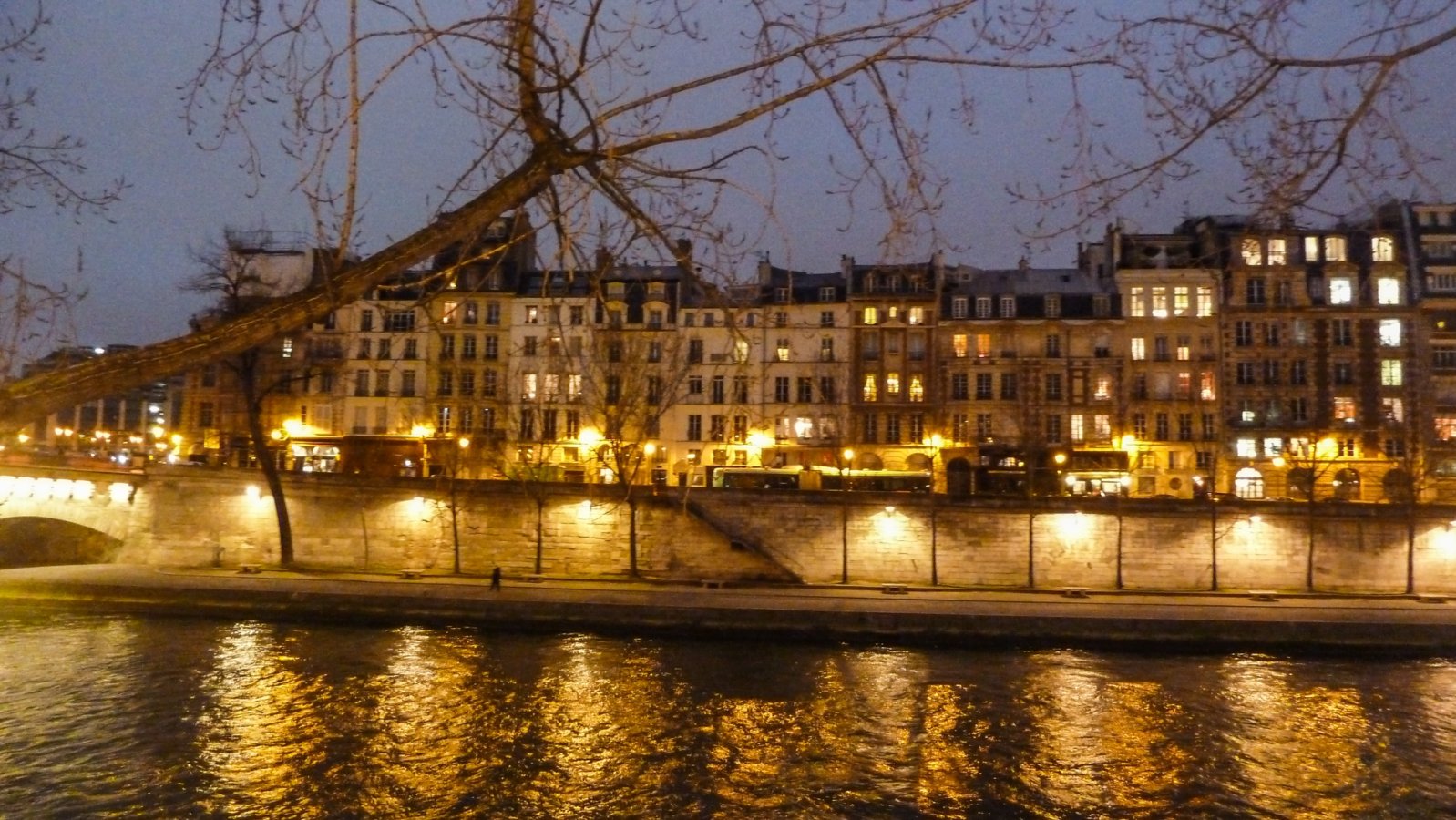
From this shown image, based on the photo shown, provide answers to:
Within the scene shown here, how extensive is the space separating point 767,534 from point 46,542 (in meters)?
24.6

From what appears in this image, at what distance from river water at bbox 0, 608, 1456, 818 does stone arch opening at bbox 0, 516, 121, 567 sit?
16.3 meters

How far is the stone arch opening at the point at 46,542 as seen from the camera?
37.1 meters

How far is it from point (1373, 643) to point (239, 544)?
30408 mm

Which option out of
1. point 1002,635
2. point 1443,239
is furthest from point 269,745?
point 1443,239

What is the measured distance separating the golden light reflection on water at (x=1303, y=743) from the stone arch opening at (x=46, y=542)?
34300 mm

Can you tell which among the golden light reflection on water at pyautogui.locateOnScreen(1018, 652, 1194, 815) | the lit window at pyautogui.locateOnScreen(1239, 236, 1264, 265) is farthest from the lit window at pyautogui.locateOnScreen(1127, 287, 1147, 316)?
the lit window at pyautogui.locateOnScreen(1239, 236, 1264, 265)

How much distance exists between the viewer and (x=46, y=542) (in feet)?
125

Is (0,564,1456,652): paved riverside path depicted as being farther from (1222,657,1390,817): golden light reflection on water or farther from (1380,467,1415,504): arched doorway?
(1380,467,1415,504): arched doorway

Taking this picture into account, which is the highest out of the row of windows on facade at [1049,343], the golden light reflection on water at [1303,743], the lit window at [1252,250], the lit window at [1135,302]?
the lit window at [1135,302]

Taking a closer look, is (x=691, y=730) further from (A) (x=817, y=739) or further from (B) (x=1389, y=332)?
(B) (x=1389, y=332)

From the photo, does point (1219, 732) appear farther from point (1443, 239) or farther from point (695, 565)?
point (1443, 239)

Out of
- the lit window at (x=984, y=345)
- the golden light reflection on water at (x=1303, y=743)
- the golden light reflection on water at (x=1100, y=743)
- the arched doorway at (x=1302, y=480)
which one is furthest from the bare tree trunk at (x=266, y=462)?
the arched doorway at (x=1302, y=480)

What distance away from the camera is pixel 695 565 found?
3297 centimetres

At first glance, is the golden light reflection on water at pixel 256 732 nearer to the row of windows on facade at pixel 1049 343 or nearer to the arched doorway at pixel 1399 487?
the row of windows on facade at pixel 1049 343
